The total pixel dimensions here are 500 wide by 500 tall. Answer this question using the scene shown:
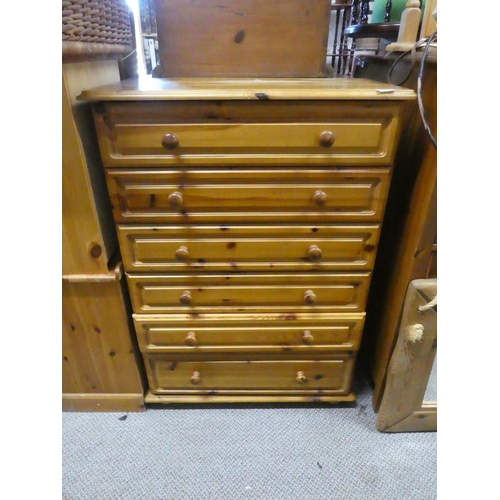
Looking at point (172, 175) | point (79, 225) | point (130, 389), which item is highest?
point (172, 175)

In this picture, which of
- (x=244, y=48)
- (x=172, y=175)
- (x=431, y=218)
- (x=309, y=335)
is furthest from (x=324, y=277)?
(x=244, y=48)

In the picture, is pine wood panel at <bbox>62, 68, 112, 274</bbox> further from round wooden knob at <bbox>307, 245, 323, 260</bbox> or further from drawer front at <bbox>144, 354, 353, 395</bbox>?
round wooden knob at <bbox>307, 245, 323, 260</bbox>

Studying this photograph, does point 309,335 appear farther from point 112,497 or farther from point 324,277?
point 112,497

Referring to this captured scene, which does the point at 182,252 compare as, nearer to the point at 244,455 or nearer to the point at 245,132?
the point at 245,132

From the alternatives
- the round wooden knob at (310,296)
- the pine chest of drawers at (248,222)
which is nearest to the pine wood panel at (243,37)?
the pine chest of drawers at (248,222)

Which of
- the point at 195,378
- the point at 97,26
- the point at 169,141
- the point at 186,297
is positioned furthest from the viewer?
the point at 195,378

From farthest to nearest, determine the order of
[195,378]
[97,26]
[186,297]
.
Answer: [195,378] → [186,297] → [97,26]

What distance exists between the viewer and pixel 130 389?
1.21m

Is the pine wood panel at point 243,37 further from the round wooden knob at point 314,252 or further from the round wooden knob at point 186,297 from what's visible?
the round wooden knob at point 186,297

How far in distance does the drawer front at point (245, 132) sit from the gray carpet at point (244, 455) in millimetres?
872

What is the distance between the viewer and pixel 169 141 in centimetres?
81

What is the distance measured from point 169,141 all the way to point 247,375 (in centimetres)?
78

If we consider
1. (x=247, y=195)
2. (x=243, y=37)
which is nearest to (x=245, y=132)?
(x=247, y=195)
